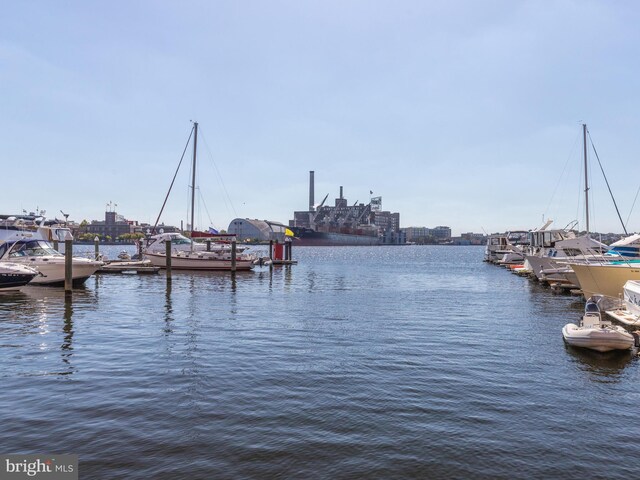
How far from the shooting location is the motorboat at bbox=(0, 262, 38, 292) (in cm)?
3080

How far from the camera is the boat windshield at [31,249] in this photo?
35847 millimetres

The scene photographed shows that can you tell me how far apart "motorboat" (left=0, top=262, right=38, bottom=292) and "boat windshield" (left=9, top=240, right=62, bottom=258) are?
15.0 ft

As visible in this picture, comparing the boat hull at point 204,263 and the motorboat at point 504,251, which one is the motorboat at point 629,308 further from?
the motorboat at point 504,251

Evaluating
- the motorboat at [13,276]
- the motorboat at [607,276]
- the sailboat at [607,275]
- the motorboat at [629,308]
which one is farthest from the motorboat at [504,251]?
the motorboat at [13,276]

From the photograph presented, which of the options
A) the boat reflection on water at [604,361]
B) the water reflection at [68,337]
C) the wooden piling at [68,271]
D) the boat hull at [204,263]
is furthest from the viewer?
the boat hull at [204,263]

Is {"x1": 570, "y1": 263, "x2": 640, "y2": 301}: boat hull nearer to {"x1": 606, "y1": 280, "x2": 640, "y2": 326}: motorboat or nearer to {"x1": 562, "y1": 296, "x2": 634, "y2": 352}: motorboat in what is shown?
{"x1": 606, "y1": 280, "x2": 640, "y2": 326}: motorboat

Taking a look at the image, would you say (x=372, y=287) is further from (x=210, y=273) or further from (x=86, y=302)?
(x=86, y=302)

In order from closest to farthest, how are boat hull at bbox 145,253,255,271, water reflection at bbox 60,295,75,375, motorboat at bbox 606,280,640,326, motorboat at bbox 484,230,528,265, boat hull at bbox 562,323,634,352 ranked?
water reflection at bbox 60,295,75,375 < boat hull at bbox 562,323,634,352 < motorboat at bbox 606,280,640,326 < boat hull at bbox 145,253,255,271 < motorboat at bbox 484,230,528,265

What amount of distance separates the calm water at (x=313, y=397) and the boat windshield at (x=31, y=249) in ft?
42.0

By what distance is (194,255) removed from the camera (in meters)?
56.0

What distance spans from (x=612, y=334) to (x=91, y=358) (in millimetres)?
16757

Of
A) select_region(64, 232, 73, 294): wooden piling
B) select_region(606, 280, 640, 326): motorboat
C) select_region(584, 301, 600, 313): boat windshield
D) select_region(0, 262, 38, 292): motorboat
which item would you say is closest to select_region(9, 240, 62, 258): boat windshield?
select_region(0, 262, 38, 292): motorboat

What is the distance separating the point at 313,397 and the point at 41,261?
3076cm

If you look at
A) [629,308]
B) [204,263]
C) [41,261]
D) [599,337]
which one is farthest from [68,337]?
[204,263]
